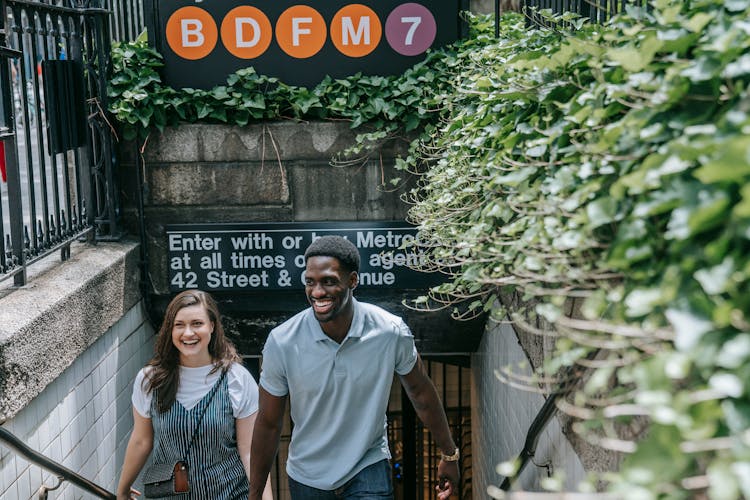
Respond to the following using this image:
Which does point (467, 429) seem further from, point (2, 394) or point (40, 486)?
point (2, 394)

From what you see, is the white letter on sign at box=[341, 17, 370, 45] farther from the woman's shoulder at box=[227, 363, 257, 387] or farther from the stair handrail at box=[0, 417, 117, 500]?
the stair handrail at box=[0, 417, 117, 500]

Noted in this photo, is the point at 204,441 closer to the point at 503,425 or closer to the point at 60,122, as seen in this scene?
the point at 503,425

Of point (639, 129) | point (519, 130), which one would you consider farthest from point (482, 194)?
point (639, 129)

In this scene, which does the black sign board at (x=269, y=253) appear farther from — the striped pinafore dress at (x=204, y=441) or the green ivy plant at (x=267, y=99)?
the striped pinafore dress at (x=204, y=441)

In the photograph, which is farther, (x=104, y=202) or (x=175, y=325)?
(x=104, y=202)

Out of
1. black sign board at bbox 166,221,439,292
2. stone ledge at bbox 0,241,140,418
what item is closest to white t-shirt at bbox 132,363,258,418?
stone ledge at bbox 0,241,140,418

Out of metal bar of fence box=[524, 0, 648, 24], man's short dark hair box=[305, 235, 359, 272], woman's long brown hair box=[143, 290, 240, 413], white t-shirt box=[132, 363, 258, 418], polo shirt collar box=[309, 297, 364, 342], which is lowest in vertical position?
white t-shirt box=[132, 363, 258, 418]

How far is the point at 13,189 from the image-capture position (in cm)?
447

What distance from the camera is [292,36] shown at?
6.19 m

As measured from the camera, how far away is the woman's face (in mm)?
4141

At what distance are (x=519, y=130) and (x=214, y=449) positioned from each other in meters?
2.14

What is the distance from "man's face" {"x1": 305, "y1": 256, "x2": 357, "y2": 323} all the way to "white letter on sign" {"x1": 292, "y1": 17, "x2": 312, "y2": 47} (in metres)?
2.97

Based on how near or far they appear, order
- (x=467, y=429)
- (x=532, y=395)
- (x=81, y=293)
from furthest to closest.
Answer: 1. (x=467, y=429)
2. (x=81, y=293)
3. (x=532, y=395)

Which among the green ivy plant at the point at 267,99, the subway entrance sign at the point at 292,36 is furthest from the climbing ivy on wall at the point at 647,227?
the subway entrance sign at the point at 292,36
